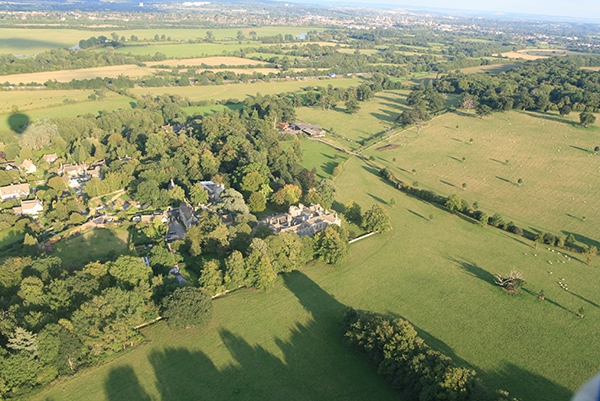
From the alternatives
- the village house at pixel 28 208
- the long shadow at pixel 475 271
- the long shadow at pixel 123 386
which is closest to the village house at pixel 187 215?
the village house at pixel 28 208

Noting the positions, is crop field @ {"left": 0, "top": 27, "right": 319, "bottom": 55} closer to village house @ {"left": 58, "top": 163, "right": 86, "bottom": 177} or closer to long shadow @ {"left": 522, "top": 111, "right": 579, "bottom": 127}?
village house @ {"left": 58, "top": 163, "right": 86, "bottom": 177}

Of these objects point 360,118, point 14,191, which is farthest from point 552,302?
point 14,191

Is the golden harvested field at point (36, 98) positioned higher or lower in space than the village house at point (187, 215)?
higher

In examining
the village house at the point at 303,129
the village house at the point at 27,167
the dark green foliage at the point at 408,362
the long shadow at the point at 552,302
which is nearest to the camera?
the dark green foliage at the point at 408,362

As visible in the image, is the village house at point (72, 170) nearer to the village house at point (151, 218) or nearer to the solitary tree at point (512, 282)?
the village house at point (151, 218)

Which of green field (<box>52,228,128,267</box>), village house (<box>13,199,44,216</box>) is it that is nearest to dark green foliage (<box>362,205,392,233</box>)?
green field (<box>52,228,128,267</box>)

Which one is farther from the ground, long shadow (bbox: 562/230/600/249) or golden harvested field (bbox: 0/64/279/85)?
golden harvested field (bbox: 0/64/279/85)

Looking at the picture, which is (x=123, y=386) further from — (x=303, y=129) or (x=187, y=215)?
(x=303, y=129)
